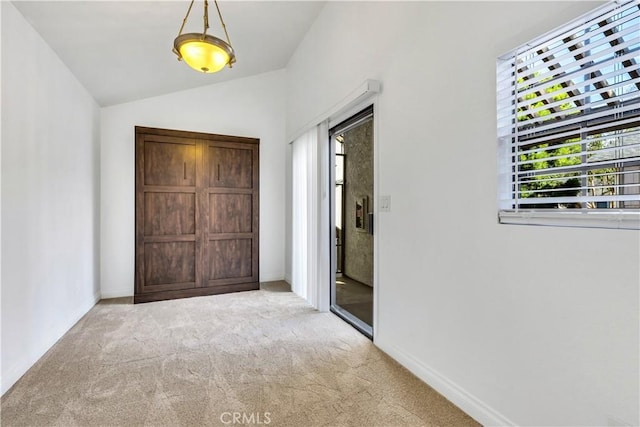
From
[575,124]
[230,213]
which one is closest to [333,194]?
[230,213]

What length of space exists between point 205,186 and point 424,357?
327 cm

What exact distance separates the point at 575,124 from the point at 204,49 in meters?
2.15

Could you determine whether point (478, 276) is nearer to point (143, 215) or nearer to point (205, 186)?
point (205, 186)

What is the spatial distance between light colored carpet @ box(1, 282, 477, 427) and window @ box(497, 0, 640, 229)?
127 cm

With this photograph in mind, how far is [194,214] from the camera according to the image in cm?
409

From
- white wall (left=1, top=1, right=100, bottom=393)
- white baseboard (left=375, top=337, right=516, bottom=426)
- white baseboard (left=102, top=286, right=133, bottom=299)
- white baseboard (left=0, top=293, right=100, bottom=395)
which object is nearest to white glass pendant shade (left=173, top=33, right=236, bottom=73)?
white wall (left=1, top=1, right=100, bottom=393)

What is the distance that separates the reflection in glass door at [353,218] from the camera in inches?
130

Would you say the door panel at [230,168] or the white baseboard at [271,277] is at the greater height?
the door panel at [230,168]

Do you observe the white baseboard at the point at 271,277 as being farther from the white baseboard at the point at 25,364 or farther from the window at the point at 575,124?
the window at the point at 575,124

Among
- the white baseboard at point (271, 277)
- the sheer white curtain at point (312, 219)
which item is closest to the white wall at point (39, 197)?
the white baseboard at point (271, 277)

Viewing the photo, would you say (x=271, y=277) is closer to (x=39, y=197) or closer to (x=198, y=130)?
(x=198, y=130)

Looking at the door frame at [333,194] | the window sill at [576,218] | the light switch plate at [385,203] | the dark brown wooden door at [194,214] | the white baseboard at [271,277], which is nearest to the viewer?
the window sill at [576,218]

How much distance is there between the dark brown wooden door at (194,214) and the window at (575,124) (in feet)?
11.2

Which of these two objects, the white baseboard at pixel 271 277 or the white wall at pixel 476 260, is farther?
the white baseboard at pixel 271 277
